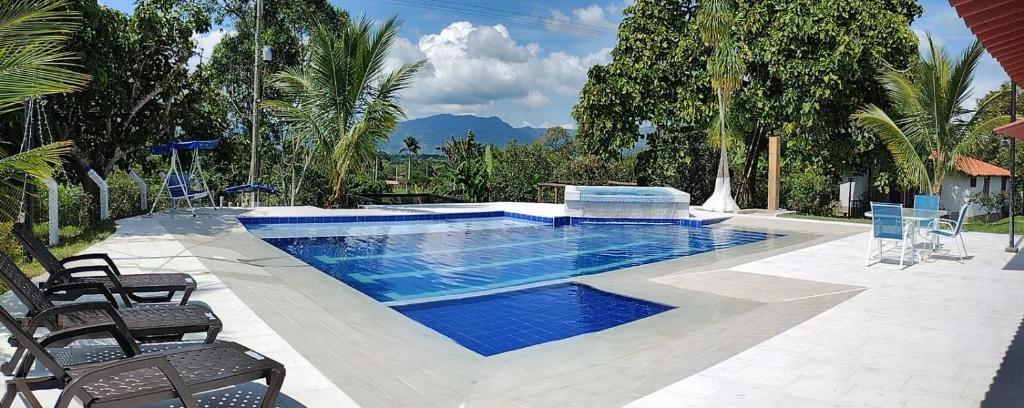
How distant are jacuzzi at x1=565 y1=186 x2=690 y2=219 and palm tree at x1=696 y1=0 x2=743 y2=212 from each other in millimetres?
2532

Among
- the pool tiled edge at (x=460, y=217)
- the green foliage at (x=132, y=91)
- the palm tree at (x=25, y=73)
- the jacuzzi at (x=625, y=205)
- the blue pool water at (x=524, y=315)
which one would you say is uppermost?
the green foliage at (x=132, y=91)

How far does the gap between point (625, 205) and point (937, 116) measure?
711cm

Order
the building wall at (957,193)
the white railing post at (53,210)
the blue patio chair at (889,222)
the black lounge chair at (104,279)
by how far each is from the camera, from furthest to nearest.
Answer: the building wall at (957,193), the white railing post at (53,210), the blue patio chair at (889,222), the black lounge chair at (104,279)

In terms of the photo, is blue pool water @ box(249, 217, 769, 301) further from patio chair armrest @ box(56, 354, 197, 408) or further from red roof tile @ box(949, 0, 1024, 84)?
red roof tile @ box(949, 0, 1024, 84)

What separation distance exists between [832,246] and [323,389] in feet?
31.7

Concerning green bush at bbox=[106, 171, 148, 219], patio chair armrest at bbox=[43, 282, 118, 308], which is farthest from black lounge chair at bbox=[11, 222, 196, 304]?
green bush at bbox=[106, 171, 148, 219]

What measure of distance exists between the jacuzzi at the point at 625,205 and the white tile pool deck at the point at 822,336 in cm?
656

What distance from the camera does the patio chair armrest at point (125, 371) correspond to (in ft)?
7.61

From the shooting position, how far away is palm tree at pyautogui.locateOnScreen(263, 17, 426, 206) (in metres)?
14.4

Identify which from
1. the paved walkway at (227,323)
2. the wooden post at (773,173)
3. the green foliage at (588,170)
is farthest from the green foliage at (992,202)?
the paved walkway at (227,323)

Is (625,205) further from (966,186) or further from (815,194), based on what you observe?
(966,186)

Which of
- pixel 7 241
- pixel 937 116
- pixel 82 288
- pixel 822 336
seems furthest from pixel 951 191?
pixel 7 241

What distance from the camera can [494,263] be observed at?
31.3ft

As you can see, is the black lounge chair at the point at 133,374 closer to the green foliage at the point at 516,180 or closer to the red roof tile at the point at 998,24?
the red roof tile at the point at 998,24
